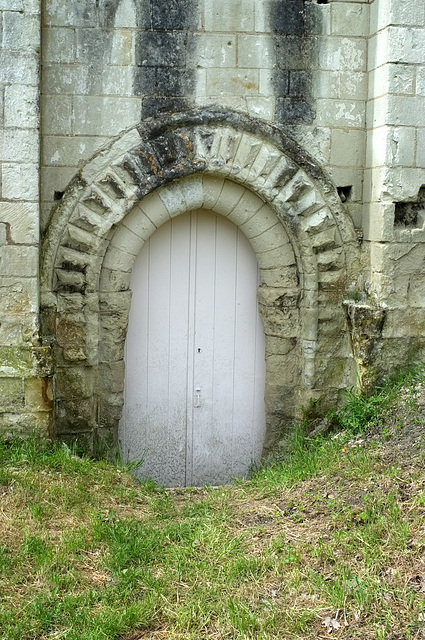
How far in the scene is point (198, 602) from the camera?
13.1 ft

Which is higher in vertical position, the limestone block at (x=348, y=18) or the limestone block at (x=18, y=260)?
the limestone block at (x=348, y=18)

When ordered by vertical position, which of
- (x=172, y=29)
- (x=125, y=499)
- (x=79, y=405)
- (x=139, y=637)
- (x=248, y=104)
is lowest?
(x=139, y=637)

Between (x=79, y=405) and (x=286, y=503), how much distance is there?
1.89 metres

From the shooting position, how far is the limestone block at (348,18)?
Answer: 6.14 metres

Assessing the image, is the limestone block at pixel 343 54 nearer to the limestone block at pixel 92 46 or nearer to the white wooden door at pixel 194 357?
the white wooden door at pixel 194 357

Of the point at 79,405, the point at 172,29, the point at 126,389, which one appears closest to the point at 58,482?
the point at 79,405

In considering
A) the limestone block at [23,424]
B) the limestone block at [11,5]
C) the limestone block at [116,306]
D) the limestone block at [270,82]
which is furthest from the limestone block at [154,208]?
the limestone block at [23,424]

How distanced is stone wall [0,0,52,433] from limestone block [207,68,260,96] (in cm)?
136

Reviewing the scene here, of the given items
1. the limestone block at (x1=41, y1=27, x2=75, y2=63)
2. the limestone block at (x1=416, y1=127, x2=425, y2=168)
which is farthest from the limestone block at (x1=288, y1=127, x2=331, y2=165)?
the limestone block at (x1=41, y1=27, x2=75, y2=63)

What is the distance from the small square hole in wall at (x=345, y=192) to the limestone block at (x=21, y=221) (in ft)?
8.08

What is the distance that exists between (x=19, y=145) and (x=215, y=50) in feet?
5.64

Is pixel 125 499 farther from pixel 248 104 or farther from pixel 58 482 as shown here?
pixel 248 104

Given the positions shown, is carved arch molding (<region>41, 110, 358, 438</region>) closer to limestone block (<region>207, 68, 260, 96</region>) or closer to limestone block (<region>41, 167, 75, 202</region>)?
limestone block (<region>41, 167, 75, 202</region>)

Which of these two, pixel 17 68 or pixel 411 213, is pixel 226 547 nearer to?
pixel 411 213
